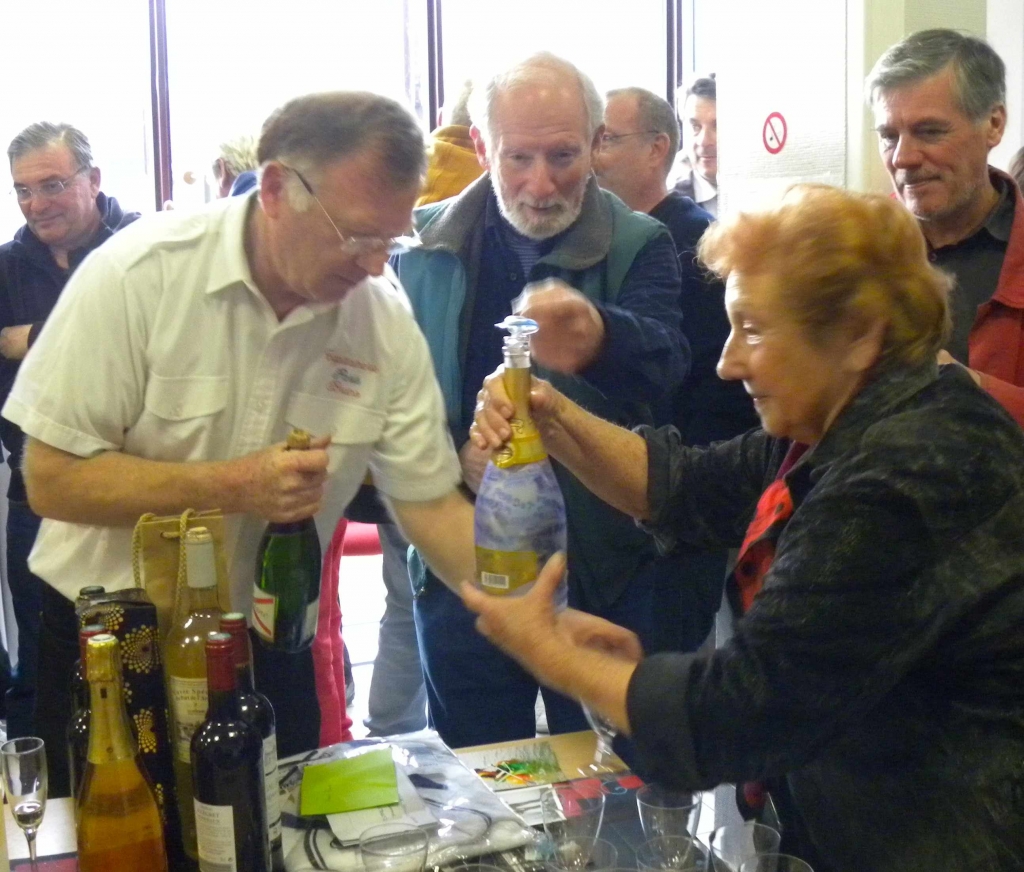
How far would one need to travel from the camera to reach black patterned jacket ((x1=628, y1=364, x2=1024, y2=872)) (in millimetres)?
1047

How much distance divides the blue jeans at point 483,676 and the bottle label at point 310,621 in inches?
23.2

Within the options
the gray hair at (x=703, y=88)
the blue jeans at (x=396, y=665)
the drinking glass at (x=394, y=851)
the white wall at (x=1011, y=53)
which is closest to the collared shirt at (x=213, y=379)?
the drinking glass at (x=394, y=851)

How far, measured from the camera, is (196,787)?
1.11m

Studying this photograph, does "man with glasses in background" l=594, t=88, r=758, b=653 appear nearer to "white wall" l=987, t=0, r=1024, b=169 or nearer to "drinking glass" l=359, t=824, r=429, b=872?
"drinking glass" l=359, t=824, r=429, b=872

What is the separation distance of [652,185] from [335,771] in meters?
1.98

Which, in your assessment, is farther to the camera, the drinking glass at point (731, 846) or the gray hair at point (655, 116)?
the gray hair at point (655, 116)

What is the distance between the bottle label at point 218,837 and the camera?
42.9 inches

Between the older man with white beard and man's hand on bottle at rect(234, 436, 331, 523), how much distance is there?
25.0 inches

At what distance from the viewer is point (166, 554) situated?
4.05ft

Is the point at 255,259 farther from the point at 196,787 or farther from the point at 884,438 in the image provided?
the point at 884,438

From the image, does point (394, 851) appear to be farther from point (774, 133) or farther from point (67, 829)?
point (774, 133)

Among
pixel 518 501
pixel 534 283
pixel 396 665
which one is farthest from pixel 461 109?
pixel 396 665

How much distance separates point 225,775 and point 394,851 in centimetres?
18

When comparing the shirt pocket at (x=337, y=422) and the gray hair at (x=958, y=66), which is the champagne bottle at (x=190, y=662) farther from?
the gray hair at (x=958, y=66)
